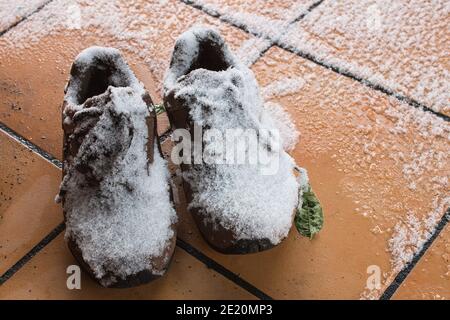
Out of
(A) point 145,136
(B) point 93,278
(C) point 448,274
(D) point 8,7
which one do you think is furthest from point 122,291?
(D) point 8,7

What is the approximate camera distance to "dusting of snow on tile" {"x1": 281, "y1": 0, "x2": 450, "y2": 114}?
148cm

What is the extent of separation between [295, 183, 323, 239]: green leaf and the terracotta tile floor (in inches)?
0.8

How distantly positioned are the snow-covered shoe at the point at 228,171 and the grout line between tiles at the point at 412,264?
0.79 ft

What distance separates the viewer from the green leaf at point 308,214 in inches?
45.7

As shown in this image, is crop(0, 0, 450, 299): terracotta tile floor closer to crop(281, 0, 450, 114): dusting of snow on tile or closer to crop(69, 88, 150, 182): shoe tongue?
crop(281, 0, 450, 114): dusting of snow on tile

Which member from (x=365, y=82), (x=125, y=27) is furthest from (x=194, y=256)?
(x=125, y=27)

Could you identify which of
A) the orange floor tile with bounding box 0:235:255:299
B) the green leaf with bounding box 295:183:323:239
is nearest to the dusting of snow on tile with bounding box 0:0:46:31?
the orange floor tile with bounding box 0:235:255:299

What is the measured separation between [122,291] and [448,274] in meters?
0.64

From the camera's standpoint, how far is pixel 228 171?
106 cm

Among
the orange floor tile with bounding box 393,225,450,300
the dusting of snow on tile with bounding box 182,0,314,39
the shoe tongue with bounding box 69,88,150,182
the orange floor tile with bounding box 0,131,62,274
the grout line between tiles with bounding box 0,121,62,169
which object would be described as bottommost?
the orange floor tile with bounding box 393,225,450,300

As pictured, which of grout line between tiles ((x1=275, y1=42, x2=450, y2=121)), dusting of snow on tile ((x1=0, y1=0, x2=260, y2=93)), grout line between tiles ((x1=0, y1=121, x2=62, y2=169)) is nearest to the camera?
grout line between tiles ((x1=0, y1=121, x2=62, y2=169))

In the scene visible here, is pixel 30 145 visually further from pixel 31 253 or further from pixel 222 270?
pixel 222 270

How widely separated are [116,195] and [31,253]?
0.25 meters

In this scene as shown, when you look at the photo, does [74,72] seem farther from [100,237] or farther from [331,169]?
[331,169]
